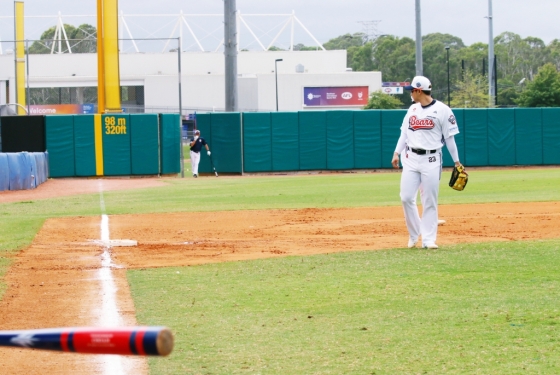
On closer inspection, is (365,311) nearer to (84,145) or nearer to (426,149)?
(426,149)

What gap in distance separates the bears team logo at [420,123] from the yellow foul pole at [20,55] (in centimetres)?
3167

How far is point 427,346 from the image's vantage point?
19.1 ft

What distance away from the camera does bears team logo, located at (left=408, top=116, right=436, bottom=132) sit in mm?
10453

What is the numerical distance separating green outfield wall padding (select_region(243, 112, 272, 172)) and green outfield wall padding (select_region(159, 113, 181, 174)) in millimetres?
2818

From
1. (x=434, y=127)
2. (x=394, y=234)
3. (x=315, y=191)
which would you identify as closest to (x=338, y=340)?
(x=434, y=127)

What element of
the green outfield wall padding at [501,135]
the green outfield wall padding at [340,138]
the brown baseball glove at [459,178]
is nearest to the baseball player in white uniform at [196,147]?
the green outfield wall padding at [340,138]

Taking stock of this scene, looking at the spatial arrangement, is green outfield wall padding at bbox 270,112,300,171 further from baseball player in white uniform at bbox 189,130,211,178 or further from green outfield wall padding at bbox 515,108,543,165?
green outfield wall padding at bbox 515,108,543,165

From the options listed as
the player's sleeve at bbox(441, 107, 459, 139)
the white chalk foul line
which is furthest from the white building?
the player's sleeve at bbox(441, 107, 459, 139)

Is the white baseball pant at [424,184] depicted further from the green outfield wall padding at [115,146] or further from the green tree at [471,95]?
the green tree at [471,95]

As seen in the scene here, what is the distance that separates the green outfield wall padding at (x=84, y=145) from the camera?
34625 millimetres

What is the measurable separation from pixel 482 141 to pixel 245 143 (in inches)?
402

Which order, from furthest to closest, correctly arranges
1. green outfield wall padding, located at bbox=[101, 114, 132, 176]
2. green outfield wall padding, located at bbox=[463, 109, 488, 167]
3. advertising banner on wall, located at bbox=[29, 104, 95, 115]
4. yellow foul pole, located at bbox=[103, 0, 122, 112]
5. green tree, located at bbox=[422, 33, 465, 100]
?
green tree, located at bbox=[422, 33, 465, 100]
advertising banner on wall, located at bbox=[29, 104, 95, 115]
green outfield wall padding, located at bbox=[463, 109, 488, 167]
yellow foul pole, located at bbox=[103, 0, 122, 112]
green outfield wall padding, located at bbox=[101, 114, 132, 176]

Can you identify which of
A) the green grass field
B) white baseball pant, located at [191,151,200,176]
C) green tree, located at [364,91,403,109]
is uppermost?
green tree, located at [364,91,403,109]

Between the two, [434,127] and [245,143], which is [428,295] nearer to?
[434,127]
